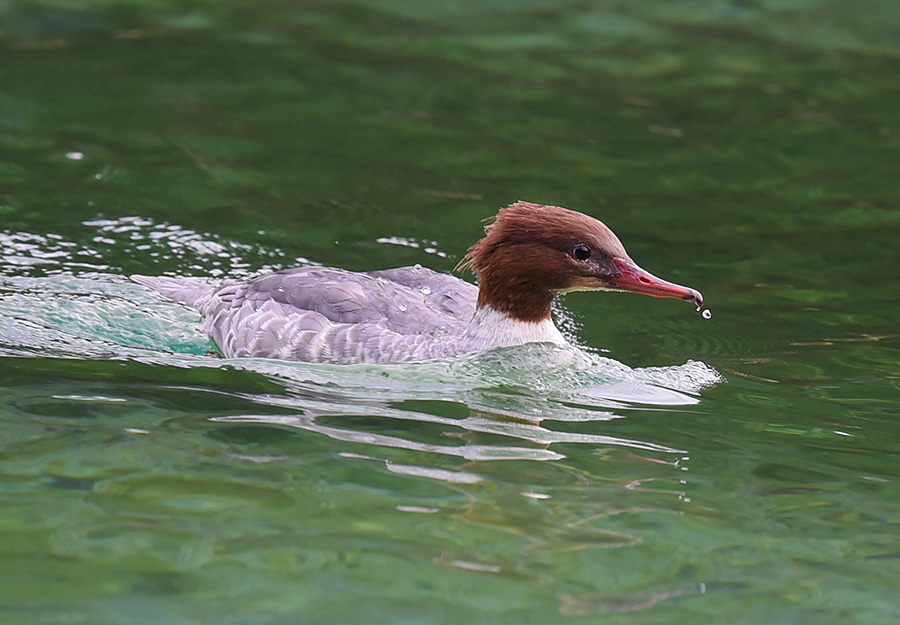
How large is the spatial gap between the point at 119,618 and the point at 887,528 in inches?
122

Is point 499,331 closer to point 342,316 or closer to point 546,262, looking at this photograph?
point 546,262

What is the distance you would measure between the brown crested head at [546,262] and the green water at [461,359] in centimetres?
37

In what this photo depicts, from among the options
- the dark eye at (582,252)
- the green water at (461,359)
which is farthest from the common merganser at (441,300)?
the green water at (461,359)

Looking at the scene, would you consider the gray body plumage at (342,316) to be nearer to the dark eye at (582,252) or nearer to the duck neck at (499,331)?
the duck neck at (499,331)

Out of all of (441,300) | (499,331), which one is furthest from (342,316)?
(499,331)

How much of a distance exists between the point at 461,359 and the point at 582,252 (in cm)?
93

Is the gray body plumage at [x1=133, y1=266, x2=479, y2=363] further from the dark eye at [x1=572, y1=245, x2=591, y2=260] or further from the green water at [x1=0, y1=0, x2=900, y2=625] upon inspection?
the dark eye at [x1=572, y1=245, x2=591, y2=260]

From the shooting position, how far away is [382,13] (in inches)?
600

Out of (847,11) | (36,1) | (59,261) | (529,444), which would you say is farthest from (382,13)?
(529,444)

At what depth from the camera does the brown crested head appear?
7312 mm

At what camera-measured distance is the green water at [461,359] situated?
15.9 feet

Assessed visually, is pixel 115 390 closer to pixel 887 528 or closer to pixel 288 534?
pixel 288 534

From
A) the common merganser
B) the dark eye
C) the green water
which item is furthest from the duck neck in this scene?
the dark eye

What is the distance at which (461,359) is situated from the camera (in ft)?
24.8
